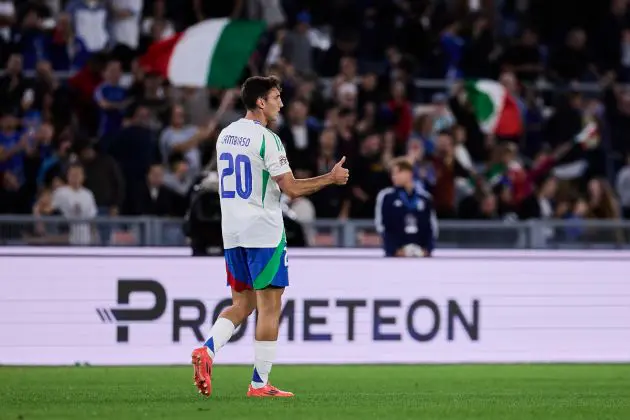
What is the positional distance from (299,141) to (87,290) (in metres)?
5.70

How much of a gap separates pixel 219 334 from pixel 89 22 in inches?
467

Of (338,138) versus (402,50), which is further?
(402,50)

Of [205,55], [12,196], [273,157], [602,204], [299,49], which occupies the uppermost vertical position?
[299,49]

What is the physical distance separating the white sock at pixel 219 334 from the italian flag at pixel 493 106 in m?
Result: 12.9

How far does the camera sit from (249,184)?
11.6 meters

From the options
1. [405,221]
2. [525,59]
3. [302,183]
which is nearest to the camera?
[302,183]

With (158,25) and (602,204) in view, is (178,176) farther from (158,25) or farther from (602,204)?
(602,204)

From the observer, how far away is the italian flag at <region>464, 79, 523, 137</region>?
23984mm

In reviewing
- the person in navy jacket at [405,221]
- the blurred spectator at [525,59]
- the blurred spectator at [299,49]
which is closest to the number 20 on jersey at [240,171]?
the person in navy jacket at [405,221]

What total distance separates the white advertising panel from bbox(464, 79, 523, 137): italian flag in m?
6.34

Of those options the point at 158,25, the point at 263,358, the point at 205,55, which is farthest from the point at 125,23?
the point at 263,358

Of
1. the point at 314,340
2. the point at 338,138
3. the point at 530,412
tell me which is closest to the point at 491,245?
the point at 338,138

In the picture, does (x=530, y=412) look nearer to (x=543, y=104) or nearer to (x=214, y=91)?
(x=214, y=91)

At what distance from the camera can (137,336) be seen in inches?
645
